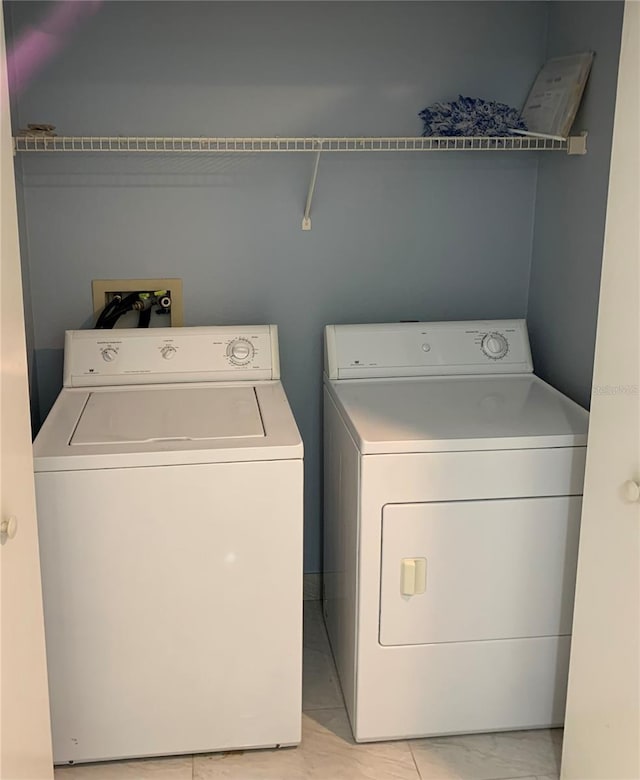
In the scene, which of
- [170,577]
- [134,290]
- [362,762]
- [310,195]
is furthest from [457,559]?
[134,290]

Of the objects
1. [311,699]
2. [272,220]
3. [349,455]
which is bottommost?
[311,699]

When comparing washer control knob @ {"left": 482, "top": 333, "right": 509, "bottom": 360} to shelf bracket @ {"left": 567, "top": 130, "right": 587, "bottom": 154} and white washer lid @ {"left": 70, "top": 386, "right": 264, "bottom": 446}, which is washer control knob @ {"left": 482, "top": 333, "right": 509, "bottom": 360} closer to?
shelf bracket @ {"left": 567, "top": 130, "right": 587, "bottom": 154}

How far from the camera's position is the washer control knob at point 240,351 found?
255 cm

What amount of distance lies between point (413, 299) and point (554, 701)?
4.15 ft

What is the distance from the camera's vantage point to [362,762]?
7.15 ft

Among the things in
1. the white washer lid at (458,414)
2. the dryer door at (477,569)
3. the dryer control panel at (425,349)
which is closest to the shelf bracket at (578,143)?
the dryer control panel at (425,349)

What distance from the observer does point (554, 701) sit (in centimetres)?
225

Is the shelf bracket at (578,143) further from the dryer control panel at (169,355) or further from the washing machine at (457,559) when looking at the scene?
the dryer control panel at (169,355)

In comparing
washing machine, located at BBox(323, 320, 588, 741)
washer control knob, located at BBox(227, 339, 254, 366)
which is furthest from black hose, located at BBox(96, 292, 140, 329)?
washing machine, located at BBox(323, 320, 588, 741)

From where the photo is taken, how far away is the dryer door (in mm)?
2078

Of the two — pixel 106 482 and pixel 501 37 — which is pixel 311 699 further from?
pixel 501 37

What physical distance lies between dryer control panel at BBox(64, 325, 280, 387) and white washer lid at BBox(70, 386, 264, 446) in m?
0.08

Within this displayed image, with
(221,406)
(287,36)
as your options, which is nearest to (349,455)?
(221,406)

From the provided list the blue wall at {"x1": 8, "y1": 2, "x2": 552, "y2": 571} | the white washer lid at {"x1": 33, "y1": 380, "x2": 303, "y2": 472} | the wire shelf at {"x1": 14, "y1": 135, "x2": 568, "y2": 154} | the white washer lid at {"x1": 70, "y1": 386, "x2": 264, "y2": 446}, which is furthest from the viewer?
the blue wall at {"x1": 8, "y1": 2, "x2": 552, "y2": 571}
